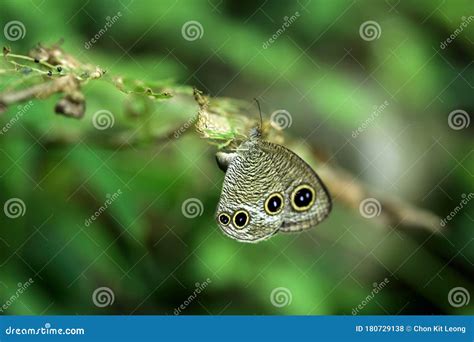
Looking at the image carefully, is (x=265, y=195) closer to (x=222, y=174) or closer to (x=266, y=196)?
(x=266, y=196)

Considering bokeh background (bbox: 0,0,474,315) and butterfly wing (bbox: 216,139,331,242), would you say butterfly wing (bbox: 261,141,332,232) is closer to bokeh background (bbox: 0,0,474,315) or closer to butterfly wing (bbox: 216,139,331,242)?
butterfly wing (bbox: 216,139,331,242)

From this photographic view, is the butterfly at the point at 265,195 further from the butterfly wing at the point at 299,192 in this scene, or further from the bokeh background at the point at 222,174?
the bokeh background at the point at 222,174

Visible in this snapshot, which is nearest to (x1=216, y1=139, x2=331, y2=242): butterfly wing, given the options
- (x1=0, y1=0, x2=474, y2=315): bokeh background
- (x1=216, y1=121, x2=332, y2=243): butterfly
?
(x1=216, y1=121, x2=332, y2=243): butterfly

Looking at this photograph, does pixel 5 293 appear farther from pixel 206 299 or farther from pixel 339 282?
pixel 339 282

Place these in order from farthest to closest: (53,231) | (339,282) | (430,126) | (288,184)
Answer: (430,126) < (339,282) < (53,231) < (288,184)

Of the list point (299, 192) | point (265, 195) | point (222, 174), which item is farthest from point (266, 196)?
point (222, 174)

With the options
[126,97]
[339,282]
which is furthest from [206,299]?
[126,97]

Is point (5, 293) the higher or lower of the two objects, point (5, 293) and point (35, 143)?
the lower
